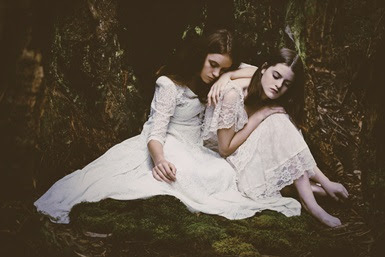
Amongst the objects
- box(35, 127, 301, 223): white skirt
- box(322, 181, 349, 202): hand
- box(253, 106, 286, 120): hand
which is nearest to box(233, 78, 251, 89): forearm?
box(253, 106, 286, 120): hand

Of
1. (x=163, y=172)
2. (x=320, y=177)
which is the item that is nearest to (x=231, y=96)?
(x=163, y=172)

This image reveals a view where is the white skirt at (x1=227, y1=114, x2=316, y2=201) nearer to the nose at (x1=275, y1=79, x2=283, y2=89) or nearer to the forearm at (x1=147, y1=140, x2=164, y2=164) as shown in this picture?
the nose at (x1=275, y1=79, x2=283, y2=89)

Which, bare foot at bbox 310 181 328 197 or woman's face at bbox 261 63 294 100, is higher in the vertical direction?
woman's face at bbox 261 63 294 100

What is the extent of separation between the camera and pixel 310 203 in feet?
11.1

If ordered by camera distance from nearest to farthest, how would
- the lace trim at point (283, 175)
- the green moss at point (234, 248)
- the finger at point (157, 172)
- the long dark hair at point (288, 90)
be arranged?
the green moss at point (234, 248)
the finger at point (157, 172)
the lace trim at point (283, 175)
the long dark hair at point (288, 90)

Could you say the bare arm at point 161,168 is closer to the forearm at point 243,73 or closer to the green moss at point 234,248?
the green moss at point 234,248

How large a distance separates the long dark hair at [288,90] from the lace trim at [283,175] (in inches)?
15.5

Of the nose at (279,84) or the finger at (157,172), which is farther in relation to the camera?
the nose at (279,84)

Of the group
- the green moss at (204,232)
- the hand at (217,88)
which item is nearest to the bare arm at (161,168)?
the green moss at (204,232)

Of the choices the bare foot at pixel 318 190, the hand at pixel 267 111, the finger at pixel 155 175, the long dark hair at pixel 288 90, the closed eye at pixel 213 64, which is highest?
the closed eye at pixel 213 64

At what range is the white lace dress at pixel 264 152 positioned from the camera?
343 cm

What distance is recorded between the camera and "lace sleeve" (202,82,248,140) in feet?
11.3

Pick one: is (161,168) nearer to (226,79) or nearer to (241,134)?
(241,134)

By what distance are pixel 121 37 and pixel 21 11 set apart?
5.80ft
